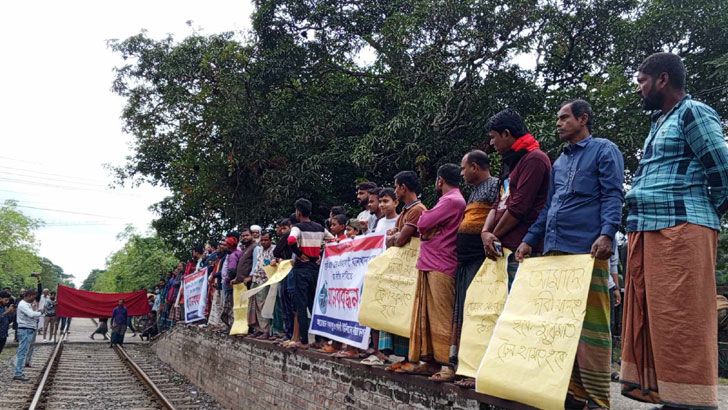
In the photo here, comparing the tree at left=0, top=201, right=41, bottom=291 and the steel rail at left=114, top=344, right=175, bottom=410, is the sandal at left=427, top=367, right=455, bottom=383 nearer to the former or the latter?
the steel rail at left=114, top=344, right=175, bottom=410

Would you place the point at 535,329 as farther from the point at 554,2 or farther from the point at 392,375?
the point at 554,2

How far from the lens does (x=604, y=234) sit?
2830 millimetres

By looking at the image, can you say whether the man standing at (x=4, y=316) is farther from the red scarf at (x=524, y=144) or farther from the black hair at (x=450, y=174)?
the red scarf at (x=524, y=144)

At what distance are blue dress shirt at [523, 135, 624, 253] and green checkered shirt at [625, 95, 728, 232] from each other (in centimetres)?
24

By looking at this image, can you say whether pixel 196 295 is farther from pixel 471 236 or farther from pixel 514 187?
pixel 514 187

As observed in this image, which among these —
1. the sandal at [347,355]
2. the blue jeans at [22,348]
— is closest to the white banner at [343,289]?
the sandal at [347,355]

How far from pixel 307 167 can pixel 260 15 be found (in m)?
4.19

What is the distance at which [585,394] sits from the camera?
2.98 meters

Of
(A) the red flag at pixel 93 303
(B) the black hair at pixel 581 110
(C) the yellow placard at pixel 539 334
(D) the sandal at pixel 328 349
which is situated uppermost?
(B) the black hair at pixel 581 110

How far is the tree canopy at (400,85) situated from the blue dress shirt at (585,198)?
22.2 ft

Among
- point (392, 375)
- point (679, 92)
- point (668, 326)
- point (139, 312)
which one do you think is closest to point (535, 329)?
point (668, 326)

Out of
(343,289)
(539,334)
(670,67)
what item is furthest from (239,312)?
(670,67)

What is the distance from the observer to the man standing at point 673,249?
91.2 inches

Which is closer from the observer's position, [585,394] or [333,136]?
[585,394]
